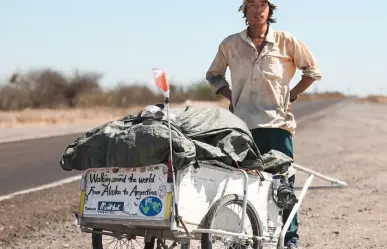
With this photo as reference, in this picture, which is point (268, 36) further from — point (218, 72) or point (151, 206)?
point (151, 206)

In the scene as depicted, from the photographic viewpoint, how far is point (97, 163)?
5617mm

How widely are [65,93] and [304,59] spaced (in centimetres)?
6761

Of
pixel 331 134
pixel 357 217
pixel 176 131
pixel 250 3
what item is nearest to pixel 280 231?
pixel 176 131

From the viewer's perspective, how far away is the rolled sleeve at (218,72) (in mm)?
7180

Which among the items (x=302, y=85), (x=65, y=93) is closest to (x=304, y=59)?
(x=302, y=85)

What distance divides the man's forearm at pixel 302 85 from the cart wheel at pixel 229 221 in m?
1.55

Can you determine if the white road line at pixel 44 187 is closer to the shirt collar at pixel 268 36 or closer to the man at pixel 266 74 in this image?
the man at pixel 266 74

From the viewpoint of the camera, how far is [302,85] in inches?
281

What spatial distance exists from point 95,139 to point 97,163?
167 millimetres

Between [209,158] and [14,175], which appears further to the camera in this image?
[14,175]

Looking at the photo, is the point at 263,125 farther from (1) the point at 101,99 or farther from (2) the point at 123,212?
(1) the point at 101,99

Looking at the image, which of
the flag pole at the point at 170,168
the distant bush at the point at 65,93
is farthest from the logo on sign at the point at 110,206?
the distant bush at the point at 65,93

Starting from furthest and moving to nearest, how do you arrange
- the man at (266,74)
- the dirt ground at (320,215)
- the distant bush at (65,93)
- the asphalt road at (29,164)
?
the distant bush at (65,93)
the asphalt road at (29,164)
the dirt ground at (320,215)
the man at (266,74)

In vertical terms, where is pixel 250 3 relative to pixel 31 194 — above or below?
above
